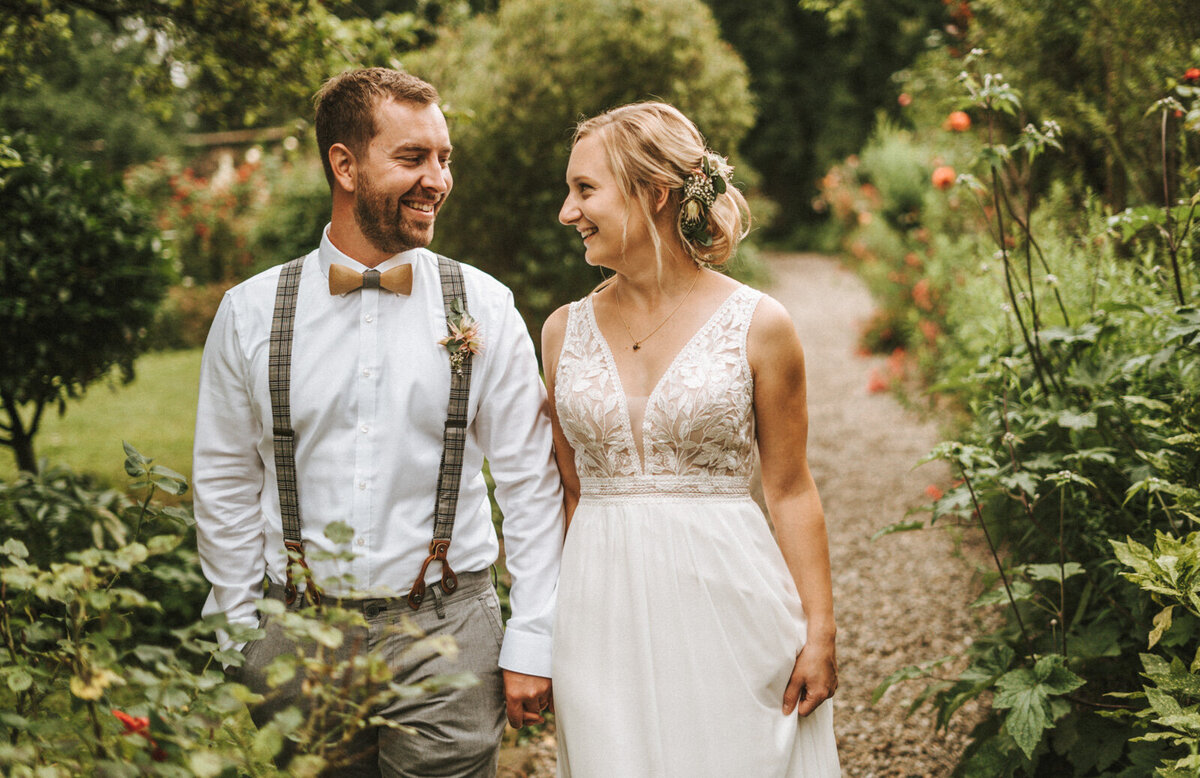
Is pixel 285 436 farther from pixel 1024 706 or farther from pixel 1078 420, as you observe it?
pixel 1078 420

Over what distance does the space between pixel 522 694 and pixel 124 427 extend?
727cm

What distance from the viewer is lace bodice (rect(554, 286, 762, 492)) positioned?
2137 millimetres

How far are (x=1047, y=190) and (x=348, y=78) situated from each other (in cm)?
567

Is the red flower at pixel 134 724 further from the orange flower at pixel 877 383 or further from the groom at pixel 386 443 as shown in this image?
the orange flower at pixel 877 383

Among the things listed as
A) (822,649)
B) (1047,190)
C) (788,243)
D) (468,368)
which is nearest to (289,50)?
(468,368)

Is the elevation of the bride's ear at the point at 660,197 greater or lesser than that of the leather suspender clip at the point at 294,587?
greater

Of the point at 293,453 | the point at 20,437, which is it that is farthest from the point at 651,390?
the point at 20,437

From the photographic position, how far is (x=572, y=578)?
216 cm

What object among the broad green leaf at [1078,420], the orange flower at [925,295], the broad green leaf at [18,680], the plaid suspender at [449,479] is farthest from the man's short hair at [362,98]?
the orange flower at [925,295]

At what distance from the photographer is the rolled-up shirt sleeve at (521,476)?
2131 millimetres

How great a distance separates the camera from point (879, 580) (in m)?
5.07

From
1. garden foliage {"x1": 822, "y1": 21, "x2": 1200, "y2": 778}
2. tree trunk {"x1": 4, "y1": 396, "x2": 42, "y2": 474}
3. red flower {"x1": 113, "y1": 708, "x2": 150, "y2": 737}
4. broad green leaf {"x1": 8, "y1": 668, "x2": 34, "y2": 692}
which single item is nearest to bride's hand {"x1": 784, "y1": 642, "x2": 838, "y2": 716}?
garden foliage {"x1": 822, "y1": 21, "x2": 1200, "y2": 778}

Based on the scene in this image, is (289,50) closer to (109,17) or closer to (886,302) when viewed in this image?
(109,17)

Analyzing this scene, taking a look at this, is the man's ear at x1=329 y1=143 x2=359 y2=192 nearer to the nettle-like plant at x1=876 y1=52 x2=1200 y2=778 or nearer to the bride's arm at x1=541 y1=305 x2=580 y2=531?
the bride's arm at x1=541 y1=305 x2=580 y2=531
